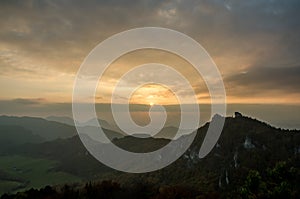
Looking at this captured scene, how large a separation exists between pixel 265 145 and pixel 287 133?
18902 millimetres

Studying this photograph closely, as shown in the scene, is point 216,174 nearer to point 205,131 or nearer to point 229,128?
point 229,128

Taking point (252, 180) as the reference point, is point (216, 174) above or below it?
below

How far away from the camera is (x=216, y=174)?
414 feet

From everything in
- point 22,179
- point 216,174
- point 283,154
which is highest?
point 283,154

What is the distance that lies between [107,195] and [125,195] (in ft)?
14.7

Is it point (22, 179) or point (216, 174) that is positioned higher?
point (216, 174)

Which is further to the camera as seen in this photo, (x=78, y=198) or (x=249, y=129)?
(x=249, y=129)

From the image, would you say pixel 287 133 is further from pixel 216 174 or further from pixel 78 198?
pixel 78 198

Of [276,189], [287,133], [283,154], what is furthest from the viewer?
[287,133]

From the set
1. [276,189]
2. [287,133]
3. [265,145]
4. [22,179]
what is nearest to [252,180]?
[276,189]

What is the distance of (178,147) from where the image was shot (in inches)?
7372

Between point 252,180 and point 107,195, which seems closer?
point 252,180

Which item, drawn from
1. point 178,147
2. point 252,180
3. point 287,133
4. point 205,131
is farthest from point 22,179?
point 252,180

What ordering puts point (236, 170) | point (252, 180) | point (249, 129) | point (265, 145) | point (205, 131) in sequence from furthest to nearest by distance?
1. point (205, 131)
2. point (249, 129)
3. point (265, 145)
4. point (236, 170)
5. point (252, 180)
